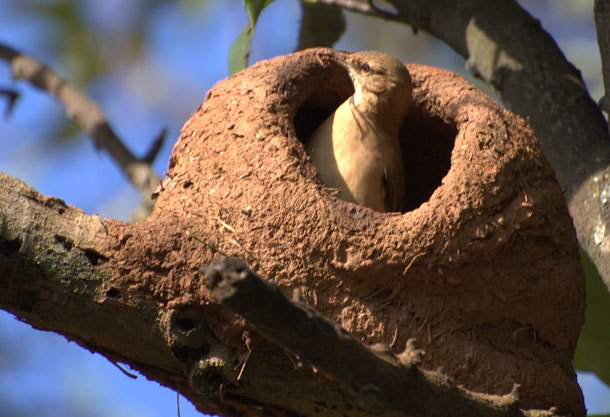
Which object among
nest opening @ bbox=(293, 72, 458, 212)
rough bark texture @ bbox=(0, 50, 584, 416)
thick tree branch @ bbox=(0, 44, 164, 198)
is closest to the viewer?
rough bark texture @ bbox=(0, 50, 584, 416)

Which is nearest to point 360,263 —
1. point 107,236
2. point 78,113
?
point 107,236

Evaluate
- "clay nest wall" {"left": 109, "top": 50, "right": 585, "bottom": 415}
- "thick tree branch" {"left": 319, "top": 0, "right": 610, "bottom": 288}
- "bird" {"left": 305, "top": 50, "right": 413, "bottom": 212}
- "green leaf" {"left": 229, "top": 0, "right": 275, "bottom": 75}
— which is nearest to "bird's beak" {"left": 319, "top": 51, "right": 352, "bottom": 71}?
"bird" {"left": 305, "top": 50, "right": 413, "bottom": 212}

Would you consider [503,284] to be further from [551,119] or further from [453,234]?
[551,119]

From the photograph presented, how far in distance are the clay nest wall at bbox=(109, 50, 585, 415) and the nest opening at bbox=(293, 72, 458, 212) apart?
2.40 feet

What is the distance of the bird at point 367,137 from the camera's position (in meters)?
4.62

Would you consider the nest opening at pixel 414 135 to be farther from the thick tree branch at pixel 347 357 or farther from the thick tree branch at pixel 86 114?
the thick tree branch at pixel 347 357

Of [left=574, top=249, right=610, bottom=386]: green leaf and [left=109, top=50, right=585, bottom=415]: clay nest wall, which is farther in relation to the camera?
[left=574, top=249, right=610, bottom=386]: green leaf

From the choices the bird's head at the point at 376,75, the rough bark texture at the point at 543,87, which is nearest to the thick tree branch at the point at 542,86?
the rough bark texture at the point at 543,87

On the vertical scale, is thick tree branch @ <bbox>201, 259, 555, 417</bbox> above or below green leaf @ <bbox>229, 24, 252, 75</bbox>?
below

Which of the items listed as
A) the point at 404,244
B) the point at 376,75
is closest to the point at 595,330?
the point at 376,75

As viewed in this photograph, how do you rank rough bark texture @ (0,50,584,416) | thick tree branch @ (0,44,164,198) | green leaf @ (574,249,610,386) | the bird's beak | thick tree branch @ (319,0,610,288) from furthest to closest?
thick tree branch @ (0,44,164,198) → green leaf @ (574,249,610,386) → the bird's beak → thick tree branch @ (319,0,610,288) → rough bark texture @ (0,50,584,416)

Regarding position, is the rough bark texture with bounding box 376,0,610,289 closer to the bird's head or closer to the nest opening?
the nest opening

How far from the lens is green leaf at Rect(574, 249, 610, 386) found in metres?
4.95

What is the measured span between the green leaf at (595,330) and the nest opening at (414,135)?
1.06m
